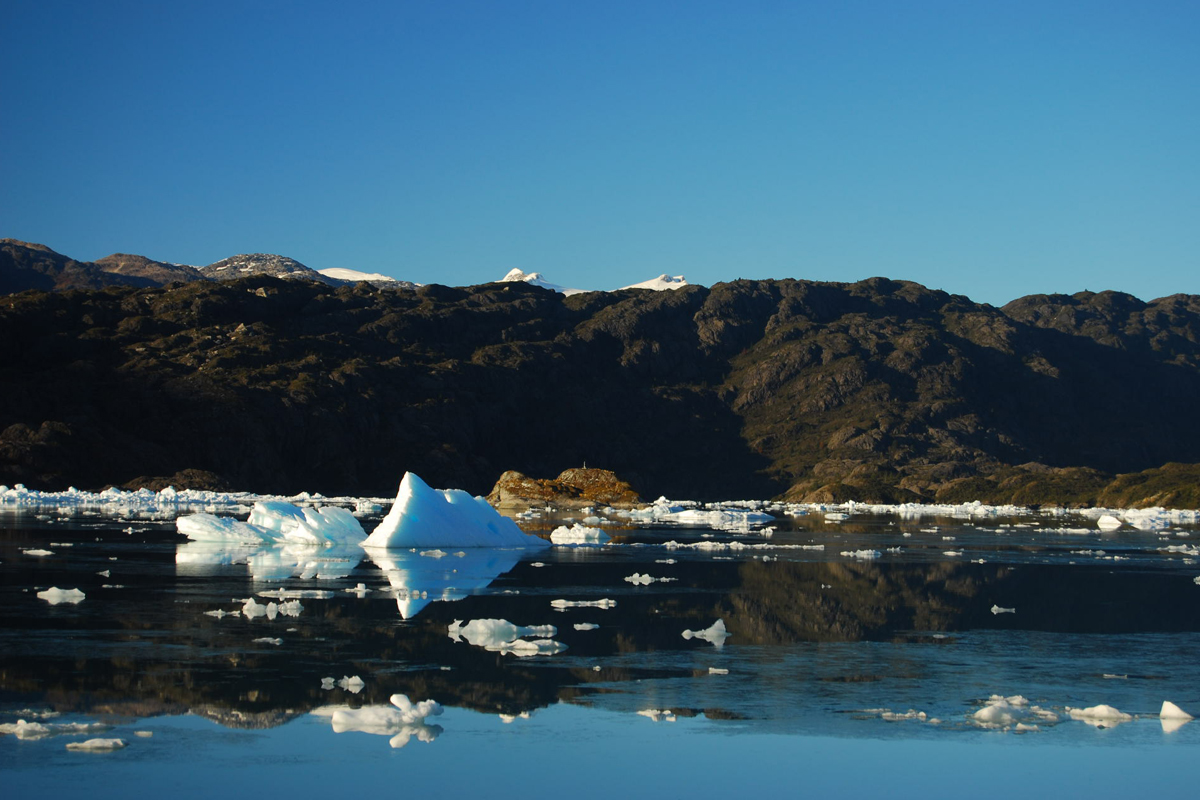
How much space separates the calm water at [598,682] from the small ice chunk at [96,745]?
5.3 inches

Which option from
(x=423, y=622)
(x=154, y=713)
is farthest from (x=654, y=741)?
(x=423, y=622)

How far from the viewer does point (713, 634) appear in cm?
1841

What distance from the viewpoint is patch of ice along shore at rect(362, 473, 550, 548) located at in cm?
3678

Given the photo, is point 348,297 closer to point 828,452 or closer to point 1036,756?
point 828,452

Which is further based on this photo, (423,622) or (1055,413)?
(1055,413)

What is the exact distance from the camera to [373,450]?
501 feet

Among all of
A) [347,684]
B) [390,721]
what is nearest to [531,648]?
[347,684]

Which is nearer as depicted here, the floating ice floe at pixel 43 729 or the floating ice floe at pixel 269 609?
the floating ice floe at pixel 43 729

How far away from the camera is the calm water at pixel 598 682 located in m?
10.2

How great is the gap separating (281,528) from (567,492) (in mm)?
56789

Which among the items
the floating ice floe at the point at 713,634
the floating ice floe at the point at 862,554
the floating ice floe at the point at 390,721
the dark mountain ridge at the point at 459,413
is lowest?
the floating ice floe at the point at 862,554

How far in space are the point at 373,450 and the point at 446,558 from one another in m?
121

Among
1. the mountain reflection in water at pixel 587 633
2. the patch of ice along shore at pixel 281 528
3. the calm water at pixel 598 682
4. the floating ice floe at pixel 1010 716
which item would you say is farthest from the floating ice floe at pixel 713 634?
the patch of ice along shore at pixel 281 528

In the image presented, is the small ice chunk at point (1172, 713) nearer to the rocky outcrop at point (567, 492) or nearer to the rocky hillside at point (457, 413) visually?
the rocky outcrop at point (567, 492)
